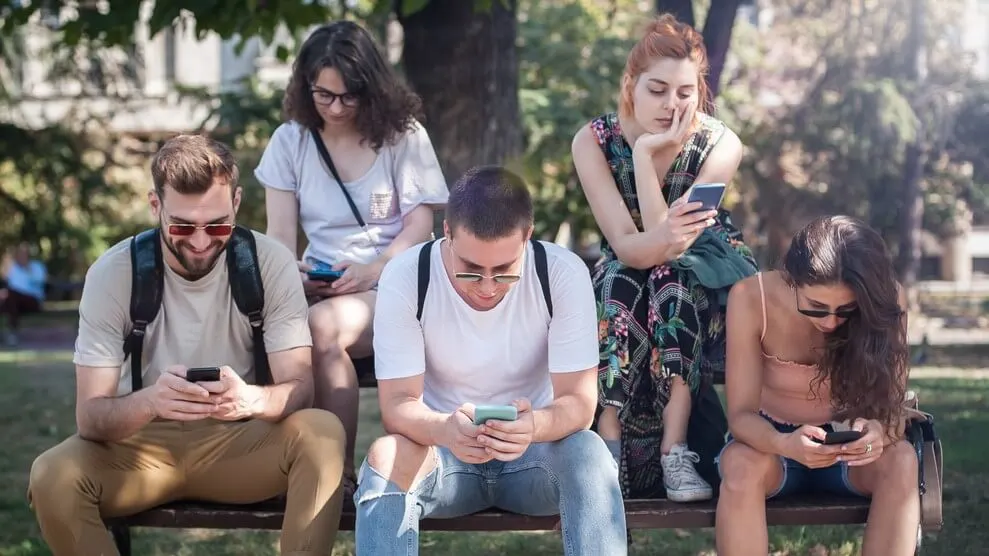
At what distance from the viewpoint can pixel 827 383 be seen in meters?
3.85

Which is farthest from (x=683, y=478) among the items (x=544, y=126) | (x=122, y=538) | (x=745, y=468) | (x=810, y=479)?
(x=544, y=126)

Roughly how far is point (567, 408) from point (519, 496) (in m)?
0.32

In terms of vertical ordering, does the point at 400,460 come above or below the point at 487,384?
below

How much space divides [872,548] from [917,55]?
2009 centimetres

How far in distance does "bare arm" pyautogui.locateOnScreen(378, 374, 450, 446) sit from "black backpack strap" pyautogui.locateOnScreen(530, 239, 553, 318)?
18.4 inches

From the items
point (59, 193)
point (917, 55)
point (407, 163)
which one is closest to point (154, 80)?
point (59, 193)

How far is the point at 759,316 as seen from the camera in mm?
3783

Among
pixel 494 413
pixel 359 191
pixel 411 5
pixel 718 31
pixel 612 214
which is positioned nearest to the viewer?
pixel 494 413

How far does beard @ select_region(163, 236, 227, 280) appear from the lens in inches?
148

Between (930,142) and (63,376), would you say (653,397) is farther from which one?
(930,142)

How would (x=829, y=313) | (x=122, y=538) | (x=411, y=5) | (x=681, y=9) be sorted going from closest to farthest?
(x=829, y=313) < (x=122, y=538) < (x=681, y=9) < (x=411, y=5)

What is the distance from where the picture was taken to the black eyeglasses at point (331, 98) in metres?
4.54

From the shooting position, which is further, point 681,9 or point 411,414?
point 681,9

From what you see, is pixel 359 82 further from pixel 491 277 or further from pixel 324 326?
pixel 491 277
